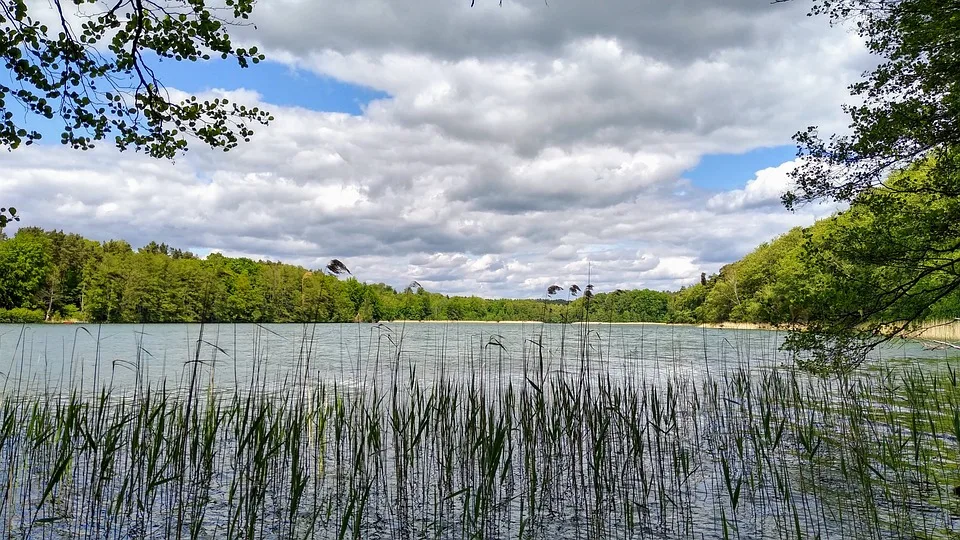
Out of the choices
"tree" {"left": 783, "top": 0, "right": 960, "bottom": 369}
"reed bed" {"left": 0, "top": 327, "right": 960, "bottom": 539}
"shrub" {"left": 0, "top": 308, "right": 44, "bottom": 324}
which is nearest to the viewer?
"reed bed" {"left": 0, "top": 327, "right": 960, "bottom": 539}

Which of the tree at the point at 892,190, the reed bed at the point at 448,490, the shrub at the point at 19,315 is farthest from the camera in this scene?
the shrub at the point at 19,315

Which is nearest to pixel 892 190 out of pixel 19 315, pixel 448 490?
pixel 448 490

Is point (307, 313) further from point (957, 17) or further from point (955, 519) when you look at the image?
point (957, 17)

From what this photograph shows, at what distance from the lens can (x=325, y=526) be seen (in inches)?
212

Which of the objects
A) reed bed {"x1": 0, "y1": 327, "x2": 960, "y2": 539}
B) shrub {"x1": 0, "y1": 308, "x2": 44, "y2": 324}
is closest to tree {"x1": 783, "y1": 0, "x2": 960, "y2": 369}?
reed bed {"x1": 0, "y1": 327, "x2": 960, "y2": 539}

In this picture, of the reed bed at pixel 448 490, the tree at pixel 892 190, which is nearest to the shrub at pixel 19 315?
the reed bed at pixel 448 490

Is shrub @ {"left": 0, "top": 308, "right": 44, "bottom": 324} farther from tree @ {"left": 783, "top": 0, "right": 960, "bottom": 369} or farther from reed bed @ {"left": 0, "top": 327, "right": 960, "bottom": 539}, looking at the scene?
tree @ {"left": 783, "top": 0, "right": 960, "bottom": 369}

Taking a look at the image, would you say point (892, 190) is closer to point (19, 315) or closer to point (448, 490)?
point (448, 490)

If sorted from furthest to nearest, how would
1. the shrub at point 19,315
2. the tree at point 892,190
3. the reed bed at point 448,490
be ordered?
1. the shrub at point 19,315
2. the tree at point 892,190
3. the reed bed at point 448,490

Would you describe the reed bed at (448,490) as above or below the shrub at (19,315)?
below

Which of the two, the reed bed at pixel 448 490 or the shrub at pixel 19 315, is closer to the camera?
the reed bed at pixel 448 490

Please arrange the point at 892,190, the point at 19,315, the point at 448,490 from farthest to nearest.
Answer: the point at 19,315 → the point at 892,190 → the point at 448,490

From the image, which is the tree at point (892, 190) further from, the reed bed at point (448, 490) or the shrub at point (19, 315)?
the shrub at point (19, 315)

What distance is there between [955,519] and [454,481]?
16.1 ft
